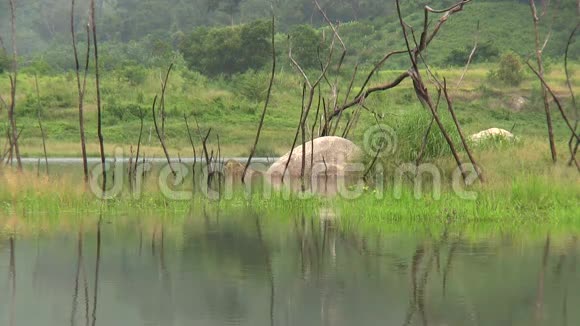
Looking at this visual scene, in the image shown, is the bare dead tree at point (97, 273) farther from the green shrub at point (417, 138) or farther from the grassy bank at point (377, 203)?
the green shrub at point (417, 138)

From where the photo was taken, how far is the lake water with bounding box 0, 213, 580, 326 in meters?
9.34

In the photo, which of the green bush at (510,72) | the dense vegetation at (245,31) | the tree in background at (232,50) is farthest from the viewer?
the dense vegetation at (245,31)

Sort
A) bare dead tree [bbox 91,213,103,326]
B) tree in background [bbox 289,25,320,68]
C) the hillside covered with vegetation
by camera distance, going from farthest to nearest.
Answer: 1. tree in background [bbox 289,25,320,68]
2. the hillside covered with vegetation
3. bare dead tree [bbox 91,213,103,326]

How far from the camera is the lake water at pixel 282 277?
30.6 feet

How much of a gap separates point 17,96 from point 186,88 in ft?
30.7

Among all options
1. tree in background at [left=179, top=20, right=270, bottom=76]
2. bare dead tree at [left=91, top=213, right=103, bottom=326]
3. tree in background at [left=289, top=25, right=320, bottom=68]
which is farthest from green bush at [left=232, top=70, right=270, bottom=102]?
bare dead tree at [left=91, top=213, right=103, bottom=326]

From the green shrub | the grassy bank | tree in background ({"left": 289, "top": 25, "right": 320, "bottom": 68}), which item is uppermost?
tree in background ({"left": 289, "top": 25, "right": 320, "bottom": 68})

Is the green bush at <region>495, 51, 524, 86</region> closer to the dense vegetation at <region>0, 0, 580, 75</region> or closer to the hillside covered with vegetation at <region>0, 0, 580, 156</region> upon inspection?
the hillside covered with vegetation at <region>0, 0, 580, 156</region>

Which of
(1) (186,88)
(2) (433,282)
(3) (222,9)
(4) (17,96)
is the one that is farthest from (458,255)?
(3) (222,9)

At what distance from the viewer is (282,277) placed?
11.4m

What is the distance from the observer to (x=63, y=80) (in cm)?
5447

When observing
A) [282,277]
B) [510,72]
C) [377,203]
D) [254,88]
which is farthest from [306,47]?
[282,277]

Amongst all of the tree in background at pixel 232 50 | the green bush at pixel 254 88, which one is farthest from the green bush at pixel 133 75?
the tree in background at pixel 232 50

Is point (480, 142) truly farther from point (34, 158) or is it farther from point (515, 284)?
point (34, 158)
